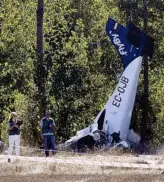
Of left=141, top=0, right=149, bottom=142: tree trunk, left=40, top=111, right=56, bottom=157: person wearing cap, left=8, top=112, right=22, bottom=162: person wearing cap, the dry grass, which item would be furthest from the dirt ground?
left=141, top=0, right=149, bottom=142: tree trunk

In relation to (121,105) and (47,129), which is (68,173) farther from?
(121,105)

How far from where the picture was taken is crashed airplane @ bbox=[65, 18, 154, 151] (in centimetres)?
2267

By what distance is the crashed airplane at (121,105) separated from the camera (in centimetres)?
2267

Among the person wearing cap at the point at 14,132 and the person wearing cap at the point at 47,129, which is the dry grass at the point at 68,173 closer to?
the person wearing cap at the point at 14,132

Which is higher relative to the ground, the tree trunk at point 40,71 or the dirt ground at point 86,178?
the tree trunk at point 40,71

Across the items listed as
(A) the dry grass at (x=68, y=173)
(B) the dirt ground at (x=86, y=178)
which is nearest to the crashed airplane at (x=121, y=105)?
(A) the dry grass at (x=68, y=173)

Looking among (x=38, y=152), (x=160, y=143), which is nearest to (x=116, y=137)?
(x=38, y=152)

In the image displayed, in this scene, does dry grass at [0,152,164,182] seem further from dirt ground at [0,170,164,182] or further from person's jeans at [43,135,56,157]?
person's jeans at [43,135,56,157]

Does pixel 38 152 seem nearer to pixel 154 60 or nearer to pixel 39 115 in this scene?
pixel 39 115

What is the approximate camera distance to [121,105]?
76.6 feet

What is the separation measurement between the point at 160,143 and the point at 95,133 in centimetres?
529

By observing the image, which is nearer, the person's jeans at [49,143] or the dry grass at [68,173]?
the dry grass at [68,173]

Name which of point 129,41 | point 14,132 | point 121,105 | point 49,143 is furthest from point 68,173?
point 129,41

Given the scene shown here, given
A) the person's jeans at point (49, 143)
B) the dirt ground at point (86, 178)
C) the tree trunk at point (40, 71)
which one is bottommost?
the person's jeans at point (49, 143)
